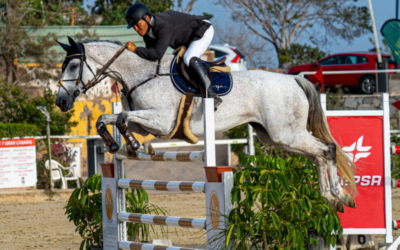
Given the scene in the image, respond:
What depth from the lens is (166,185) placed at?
13.4 ft

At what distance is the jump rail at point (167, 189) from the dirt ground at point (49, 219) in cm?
40

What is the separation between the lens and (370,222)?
4988 millimetres

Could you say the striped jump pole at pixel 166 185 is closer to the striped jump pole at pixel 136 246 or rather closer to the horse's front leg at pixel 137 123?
the horse's front leg at pixel 137 123

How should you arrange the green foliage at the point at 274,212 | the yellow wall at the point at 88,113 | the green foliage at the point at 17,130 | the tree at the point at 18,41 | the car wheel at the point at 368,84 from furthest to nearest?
the car wheel at the point at 368,84 < the tree at the point at 18,41 < the yellow wall at the point at 88,113 < the green foliage at the point at 17,130 < the green foliage at the point at 274,212

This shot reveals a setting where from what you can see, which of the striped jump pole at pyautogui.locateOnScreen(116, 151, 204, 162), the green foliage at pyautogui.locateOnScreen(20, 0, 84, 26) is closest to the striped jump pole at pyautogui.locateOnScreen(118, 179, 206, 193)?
the striped jump pole at pyautogui.locateOnScreen(116, 151, 204, 162)

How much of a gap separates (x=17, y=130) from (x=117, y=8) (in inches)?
432

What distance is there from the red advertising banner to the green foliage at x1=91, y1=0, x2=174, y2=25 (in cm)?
1395

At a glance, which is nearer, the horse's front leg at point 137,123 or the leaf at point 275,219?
the leaf at point 275,219

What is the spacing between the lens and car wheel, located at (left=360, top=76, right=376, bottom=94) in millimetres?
15202

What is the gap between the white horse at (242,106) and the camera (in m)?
4.39

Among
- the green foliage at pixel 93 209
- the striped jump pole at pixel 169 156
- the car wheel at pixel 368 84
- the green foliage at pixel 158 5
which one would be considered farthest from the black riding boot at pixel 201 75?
the green foliage at pixel 158 5

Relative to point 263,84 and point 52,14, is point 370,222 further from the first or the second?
point 52,14

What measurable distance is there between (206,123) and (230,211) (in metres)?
0.53

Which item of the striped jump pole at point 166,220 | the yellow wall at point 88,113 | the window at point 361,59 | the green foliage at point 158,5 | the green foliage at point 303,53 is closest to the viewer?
the striped jump pole at point 166,220
